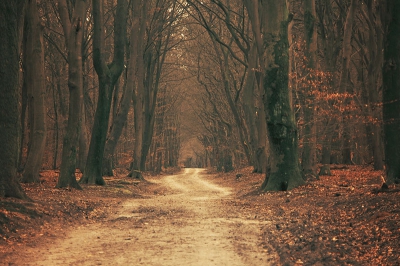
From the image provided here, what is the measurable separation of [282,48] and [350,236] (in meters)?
10.5

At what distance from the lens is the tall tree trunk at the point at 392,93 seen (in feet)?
39.8

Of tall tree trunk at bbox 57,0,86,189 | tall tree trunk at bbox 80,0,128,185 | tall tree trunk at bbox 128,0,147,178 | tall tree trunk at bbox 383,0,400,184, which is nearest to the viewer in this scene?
tall tree trunk at bbox 383,0,400,184

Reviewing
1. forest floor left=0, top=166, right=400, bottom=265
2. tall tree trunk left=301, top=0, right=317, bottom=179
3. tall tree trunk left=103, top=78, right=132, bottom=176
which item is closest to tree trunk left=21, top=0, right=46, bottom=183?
forest floor left=0, top=166, right=400, bottom=265

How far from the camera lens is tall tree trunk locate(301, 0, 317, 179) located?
21469 mm

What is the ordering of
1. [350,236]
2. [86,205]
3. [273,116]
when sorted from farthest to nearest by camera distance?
1. [273,116]
2. [86,205]
3. [350,236]

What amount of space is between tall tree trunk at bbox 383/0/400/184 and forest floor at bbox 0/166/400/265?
102 centimetres

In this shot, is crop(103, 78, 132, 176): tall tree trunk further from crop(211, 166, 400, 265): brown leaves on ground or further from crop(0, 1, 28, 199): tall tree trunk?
crop(0, 1, 28, 199): tall tree trunk

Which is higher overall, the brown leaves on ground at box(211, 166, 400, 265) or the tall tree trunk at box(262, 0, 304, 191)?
the tall tree trunk at box(262, 0, 304, 191)

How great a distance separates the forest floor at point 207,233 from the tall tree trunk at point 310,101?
7.43 m

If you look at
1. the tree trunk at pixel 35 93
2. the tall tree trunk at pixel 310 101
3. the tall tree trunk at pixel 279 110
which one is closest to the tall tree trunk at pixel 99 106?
the tree trunk at pixel 35 93

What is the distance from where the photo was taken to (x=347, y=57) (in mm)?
23484

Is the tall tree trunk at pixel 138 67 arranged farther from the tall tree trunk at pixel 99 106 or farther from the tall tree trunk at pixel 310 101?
the tall tree trunk at pixel 310 101

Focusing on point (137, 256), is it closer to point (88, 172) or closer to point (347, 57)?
point (88, 172)

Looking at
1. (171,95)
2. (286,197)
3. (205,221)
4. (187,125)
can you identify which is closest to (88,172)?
(286,197)
